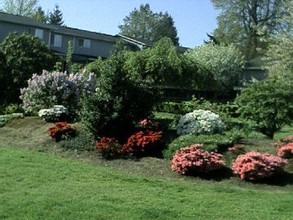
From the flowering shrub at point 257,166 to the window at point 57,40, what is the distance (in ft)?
142

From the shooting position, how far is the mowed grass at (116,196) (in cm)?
702

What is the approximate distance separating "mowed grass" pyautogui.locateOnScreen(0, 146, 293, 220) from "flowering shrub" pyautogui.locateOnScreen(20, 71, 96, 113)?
7.56 metres

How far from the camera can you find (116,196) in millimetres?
7887

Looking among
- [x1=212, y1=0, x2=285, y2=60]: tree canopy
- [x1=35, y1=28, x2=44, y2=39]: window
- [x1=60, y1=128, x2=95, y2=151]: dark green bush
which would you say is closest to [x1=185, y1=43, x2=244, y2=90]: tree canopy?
[x1=212, y1=0, x2=285, y2=60]: tree canopy

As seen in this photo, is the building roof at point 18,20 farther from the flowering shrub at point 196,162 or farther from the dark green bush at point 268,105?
the flowering shrub at point 196,162

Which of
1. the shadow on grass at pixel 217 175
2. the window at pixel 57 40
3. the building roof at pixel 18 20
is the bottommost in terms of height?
the shadow on grass at pixel 217 175

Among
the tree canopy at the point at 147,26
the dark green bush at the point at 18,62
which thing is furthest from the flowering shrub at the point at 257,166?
the tree canopy at the point at 147,26

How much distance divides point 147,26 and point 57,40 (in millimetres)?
43910

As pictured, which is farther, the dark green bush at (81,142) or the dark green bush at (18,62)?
the dark green bush at (18,62)

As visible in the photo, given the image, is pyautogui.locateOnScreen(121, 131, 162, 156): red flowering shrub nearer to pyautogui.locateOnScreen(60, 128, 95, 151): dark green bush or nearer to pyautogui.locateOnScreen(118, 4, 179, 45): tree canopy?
pyautogui.locateOnScreen(60, 128, 95, 151): dark green bush

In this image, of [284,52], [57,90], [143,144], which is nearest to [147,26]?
[284,52]

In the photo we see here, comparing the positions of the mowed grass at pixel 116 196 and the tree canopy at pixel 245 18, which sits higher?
the tree canopy at pixel 245 18

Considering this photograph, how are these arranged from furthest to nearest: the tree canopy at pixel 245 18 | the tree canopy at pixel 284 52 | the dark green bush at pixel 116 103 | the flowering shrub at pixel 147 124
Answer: the tree canopy at pixel 245 18, the tree canopy at pixel 284 52, the flowering shrub at pixel 147 124, the dark green bush at pixel 116 103

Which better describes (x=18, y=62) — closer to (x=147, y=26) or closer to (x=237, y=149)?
(x=237, y=149)
